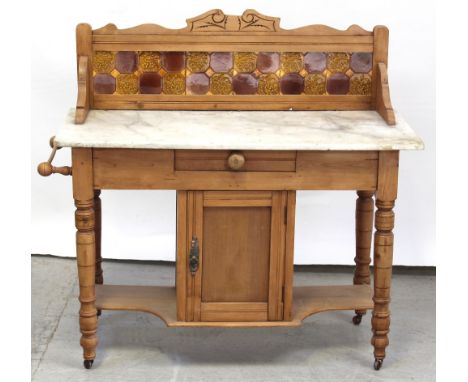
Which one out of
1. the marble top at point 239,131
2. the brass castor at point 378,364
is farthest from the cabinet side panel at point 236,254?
the brass castor at point 378,364

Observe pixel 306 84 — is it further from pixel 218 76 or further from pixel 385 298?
pixel 385 298

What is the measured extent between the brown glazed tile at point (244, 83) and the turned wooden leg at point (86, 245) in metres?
0.73

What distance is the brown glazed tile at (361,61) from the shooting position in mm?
4652

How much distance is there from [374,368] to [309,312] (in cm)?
35

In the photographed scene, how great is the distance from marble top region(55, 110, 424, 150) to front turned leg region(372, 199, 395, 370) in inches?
10.7

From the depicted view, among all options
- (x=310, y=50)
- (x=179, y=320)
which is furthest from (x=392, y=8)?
(x=179, y=320)

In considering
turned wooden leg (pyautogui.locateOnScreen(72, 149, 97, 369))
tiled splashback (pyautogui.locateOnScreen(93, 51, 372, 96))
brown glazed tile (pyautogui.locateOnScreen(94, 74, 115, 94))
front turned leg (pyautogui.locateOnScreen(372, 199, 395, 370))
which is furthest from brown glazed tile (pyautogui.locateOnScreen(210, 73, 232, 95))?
front turned leg (pyautogui.locateOnScreen(372, 199, 395, 370))

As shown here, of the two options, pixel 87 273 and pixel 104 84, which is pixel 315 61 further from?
pixel 87 273

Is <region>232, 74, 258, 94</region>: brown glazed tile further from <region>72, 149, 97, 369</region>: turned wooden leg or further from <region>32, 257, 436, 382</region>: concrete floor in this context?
<region>32, 257, 436, 382</region>: concrete floor

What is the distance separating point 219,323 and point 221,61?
104cm

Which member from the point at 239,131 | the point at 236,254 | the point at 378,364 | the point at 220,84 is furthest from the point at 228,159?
the point at 378,364

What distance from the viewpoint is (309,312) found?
180 inches

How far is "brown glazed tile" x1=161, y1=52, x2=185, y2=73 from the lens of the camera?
15.3ft

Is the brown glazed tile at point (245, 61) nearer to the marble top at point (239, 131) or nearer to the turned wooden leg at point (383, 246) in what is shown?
the marble top at point (239, 131)
